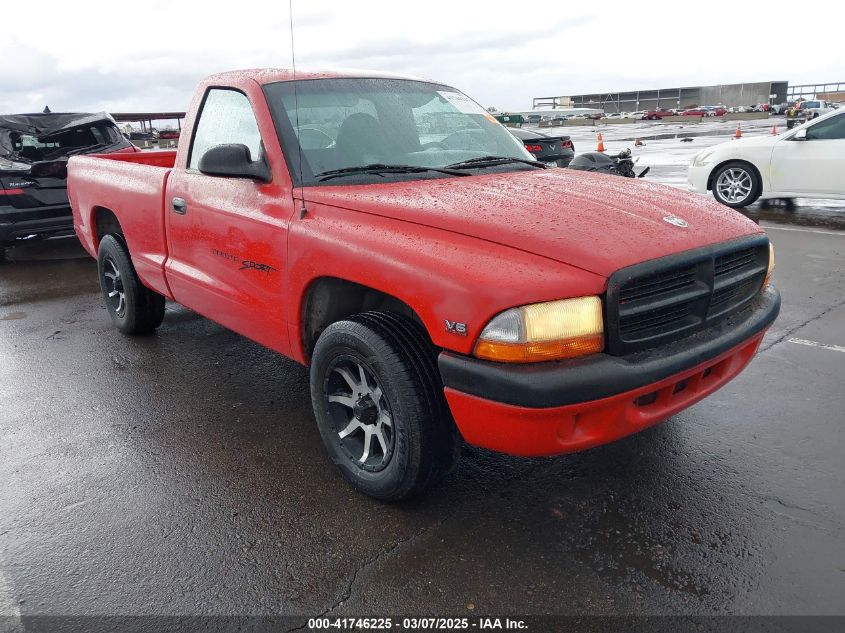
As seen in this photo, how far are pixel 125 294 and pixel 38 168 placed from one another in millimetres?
3758

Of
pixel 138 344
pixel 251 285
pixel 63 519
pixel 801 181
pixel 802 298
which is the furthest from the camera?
pixel 801 181

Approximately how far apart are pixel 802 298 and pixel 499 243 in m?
4.25

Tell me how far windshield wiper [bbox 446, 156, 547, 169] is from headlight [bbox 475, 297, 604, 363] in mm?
1334

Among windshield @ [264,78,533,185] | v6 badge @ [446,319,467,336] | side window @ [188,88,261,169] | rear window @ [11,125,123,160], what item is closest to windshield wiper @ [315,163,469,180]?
windshield @ [264,78,533,185]

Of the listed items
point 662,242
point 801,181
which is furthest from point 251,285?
point 801,181

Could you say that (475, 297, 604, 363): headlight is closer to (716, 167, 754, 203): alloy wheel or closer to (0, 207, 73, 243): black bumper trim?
(0, 207, 73, 243): black bumper trim

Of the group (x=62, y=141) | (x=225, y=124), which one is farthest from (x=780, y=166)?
(x=62, y=141)

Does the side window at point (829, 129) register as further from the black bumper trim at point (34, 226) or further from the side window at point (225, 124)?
the black bumper trim at point (34, 226)

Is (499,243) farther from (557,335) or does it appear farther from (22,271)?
(22,271)

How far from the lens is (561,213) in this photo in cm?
263

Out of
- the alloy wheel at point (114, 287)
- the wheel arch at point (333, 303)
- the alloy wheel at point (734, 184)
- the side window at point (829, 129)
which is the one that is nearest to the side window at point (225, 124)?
the wheel arch at point (333, 303)

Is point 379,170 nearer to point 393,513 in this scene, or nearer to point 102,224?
point 393,513

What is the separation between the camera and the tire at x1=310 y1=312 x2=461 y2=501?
8.34 feet

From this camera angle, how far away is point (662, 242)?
2473 millimetres
